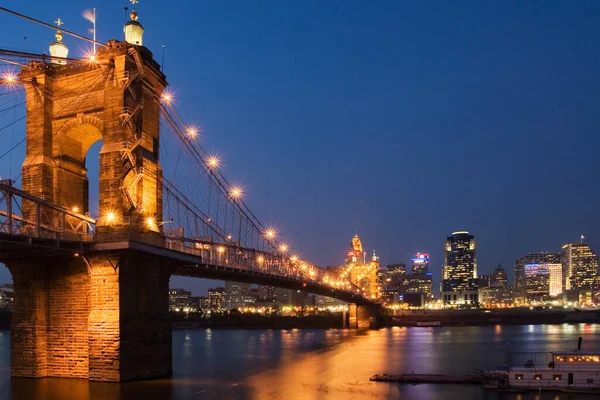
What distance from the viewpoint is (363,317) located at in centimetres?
14788

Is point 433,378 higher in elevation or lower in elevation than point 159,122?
lower

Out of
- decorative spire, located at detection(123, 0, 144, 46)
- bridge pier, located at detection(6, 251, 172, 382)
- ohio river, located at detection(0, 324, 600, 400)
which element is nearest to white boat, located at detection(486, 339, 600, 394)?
ohio river, located at detection(0, 324, 600, 400)

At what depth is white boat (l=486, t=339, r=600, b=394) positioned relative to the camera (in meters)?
38.7

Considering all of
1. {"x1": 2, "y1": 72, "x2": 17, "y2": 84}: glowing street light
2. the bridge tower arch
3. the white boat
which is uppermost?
{"x1": 2, "y1": 72, "x2": 17, "y2": 84}: glowing street light

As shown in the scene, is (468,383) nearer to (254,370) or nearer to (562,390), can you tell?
(562,390)

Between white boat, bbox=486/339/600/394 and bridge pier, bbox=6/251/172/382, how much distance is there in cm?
2197

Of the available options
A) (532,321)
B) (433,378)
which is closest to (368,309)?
(532,321)

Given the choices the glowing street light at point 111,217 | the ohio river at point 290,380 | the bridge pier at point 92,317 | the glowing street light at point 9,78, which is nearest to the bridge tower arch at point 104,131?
the glowing street light at point 111,217

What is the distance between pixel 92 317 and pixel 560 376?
29.3 m

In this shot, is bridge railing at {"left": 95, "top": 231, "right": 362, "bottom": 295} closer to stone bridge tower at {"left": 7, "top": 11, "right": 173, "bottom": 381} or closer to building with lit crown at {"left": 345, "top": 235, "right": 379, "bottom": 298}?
stone bridge tower at {"left": 7, "top": 11, "right": 173, "bottom": 381}

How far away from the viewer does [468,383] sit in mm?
43188

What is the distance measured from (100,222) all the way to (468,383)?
27.0 m

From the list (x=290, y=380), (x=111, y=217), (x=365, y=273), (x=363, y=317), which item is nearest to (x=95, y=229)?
(x=111, y=217)

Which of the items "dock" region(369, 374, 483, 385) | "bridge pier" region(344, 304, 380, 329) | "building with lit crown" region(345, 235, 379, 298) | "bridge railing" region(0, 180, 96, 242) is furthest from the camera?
"building with lit crown" region(345, 235, 379, 298)
